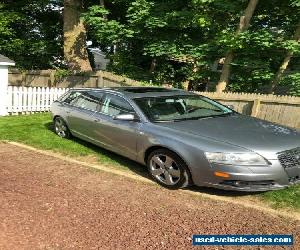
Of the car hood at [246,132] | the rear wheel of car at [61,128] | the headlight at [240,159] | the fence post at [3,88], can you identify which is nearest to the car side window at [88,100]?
the rear wheel of car at [61,128]

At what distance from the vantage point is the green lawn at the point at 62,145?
215 inches

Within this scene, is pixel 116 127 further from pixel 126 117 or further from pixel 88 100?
pixel 88 100

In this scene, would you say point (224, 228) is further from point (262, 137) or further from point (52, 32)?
point (52, 32)

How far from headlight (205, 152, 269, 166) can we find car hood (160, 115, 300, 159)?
0.09m

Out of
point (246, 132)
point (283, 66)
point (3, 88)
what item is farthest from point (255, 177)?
point (283, 66)

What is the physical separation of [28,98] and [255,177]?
9592mm

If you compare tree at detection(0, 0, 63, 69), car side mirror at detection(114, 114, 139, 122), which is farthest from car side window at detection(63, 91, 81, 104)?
tree at detection(0, 0, 63, 69)

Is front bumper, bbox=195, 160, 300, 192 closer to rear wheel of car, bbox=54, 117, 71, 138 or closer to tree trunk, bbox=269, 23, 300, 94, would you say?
rear wheel of car, bbox=54, 117, 71, 138

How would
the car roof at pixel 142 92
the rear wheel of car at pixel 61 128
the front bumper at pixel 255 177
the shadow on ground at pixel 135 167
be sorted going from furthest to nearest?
the rear wheel of car at pixel 61 128
the car roof at pixel 142 92
the shadow on ground at pixel 135 167
the front bumper at pixel 255 177

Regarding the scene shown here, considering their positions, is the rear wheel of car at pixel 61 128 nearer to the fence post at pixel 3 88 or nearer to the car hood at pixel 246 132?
the car hood at pixel 246 132

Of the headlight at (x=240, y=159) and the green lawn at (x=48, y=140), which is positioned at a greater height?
the headlight at (x=240, y=159)

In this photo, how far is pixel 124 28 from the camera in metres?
16.8

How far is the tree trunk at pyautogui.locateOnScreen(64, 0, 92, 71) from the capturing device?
1933 centimetres

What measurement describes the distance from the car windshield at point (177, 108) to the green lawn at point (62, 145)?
1069mm
